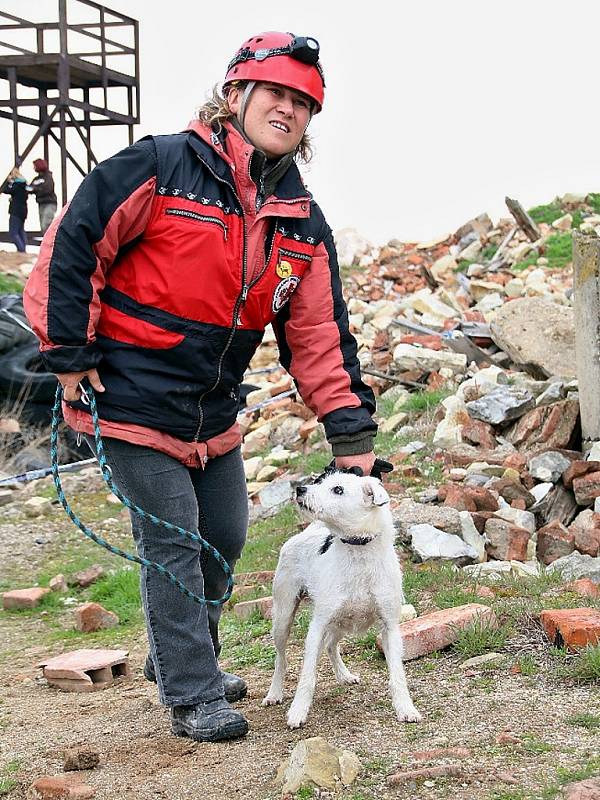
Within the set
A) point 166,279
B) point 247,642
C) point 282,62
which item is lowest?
point 247,642

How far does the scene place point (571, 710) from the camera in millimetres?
3898

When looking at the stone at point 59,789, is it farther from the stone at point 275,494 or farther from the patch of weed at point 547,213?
the patch of weed at point 547,213

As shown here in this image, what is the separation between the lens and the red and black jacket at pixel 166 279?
3.74 meters

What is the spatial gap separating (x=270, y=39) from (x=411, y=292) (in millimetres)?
15534

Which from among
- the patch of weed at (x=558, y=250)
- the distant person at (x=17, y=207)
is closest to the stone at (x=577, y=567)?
the patch of weed at (x=558, y=250)

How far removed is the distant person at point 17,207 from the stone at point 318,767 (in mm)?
19358

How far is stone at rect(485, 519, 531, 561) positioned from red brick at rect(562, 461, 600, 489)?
3.59 ft

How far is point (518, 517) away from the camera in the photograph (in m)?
7.29

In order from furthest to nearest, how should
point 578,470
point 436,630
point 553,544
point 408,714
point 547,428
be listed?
point 547,428
point 578,470
point 553,544
point 436,630
point 408,714

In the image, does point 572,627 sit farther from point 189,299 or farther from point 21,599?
point 21,599

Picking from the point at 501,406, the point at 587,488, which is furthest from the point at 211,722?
the point at 501,406

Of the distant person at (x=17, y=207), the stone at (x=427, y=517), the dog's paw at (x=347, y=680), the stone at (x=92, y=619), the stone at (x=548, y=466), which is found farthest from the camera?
the distant person at (x=17, y=207)

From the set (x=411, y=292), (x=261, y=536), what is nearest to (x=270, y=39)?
(x=261, y=536)

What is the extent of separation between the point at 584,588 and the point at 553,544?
128cm
